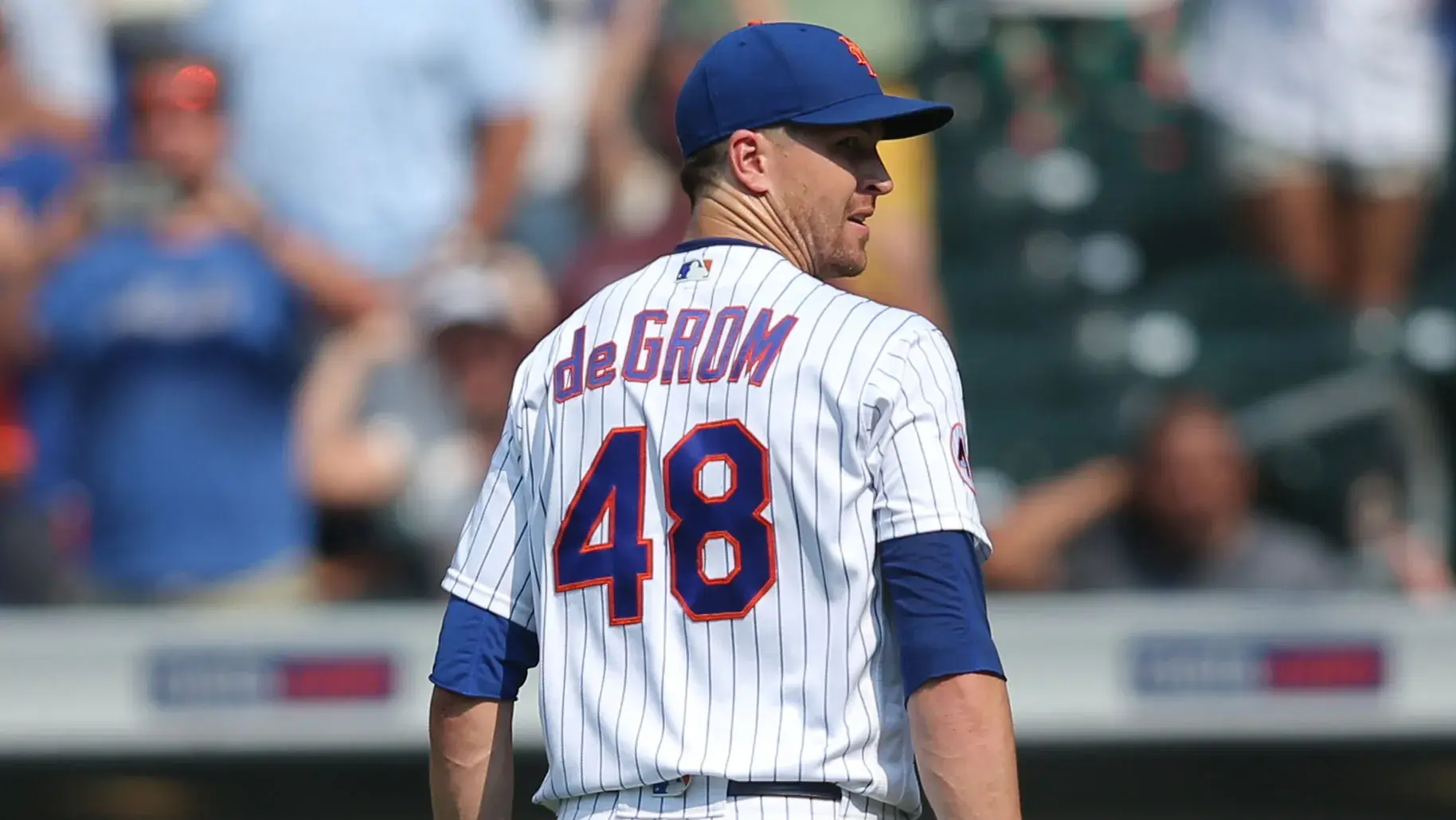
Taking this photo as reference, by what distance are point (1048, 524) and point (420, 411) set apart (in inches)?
60.7

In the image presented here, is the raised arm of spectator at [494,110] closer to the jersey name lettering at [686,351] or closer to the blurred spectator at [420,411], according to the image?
the blurred spectator at [420,411]

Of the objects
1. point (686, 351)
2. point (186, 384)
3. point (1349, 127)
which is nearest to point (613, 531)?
point (686, 351)

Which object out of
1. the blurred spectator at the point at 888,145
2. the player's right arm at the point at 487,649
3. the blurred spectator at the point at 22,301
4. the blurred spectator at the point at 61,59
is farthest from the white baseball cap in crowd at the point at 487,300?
the player's right arm at the point at 487,649

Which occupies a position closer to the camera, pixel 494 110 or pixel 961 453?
pixel 961 453

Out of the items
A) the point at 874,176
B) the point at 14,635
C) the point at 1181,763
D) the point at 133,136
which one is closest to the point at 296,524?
the point at 14,635

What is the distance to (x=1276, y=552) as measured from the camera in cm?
461

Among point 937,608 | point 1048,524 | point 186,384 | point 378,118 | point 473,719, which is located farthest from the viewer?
point 378,118

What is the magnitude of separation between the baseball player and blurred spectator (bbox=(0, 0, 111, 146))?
11.2 feet

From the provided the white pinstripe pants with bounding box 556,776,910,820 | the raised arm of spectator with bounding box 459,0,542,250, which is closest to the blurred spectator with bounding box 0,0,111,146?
the raised arm of spectator with bounding box 459,0,542,250

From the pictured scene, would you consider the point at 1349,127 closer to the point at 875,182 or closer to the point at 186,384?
the point at 186,384

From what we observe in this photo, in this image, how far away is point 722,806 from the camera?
1.85 metres

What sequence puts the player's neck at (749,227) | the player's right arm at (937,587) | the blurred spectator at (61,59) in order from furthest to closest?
the blurred spectator at (61,59)
the player's neck at (749,227)
the player's right arm at (937,587)

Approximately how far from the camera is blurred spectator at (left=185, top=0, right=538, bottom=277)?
4.85 meters

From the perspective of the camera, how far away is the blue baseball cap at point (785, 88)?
77.5 inches
